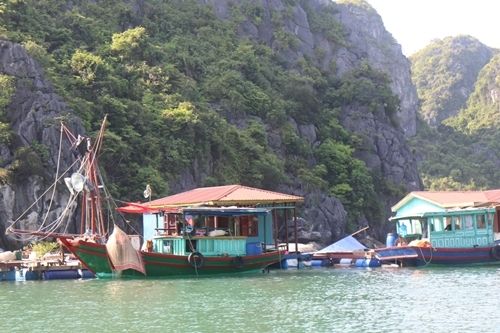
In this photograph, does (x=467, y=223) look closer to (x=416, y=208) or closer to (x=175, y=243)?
(x=416, y=208)

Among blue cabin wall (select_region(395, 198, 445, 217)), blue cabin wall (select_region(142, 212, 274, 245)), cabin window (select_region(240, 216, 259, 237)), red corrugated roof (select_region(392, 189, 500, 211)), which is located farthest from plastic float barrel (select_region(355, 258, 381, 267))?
cabin window (select_region(240, 216, 259, 237))

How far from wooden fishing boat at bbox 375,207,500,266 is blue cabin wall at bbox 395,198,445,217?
213 cm

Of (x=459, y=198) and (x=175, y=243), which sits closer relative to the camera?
(x=175, y=243)

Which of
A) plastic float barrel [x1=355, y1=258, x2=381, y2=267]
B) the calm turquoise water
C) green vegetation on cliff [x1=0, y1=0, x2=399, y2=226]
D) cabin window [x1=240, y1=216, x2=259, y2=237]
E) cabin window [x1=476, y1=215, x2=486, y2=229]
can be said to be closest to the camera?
the calm turquoise water

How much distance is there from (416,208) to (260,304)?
21.0 meters

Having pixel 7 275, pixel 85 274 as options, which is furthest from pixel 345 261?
pixel 7 275

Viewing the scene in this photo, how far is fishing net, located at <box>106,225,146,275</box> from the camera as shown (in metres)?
28.5

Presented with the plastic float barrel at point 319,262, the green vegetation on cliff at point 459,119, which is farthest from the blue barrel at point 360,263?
the green vegetation on cliff at point 459,119

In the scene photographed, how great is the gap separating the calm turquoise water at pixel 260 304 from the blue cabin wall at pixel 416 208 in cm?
920

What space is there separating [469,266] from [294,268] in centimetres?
809

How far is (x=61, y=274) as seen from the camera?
30953 millimetres

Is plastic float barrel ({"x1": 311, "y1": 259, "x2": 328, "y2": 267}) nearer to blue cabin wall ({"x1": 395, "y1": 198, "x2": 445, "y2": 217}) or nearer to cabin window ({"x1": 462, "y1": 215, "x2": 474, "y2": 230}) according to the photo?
blue cabin wall ({"x1": 395, "y1": 198, "x2": 445, "y2": 217})

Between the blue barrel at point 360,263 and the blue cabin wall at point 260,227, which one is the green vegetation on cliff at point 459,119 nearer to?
the blue barrel at point 360,263

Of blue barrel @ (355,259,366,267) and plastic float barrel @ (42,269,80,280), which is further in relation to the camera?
blue barrel @ (355,259,366,267)
